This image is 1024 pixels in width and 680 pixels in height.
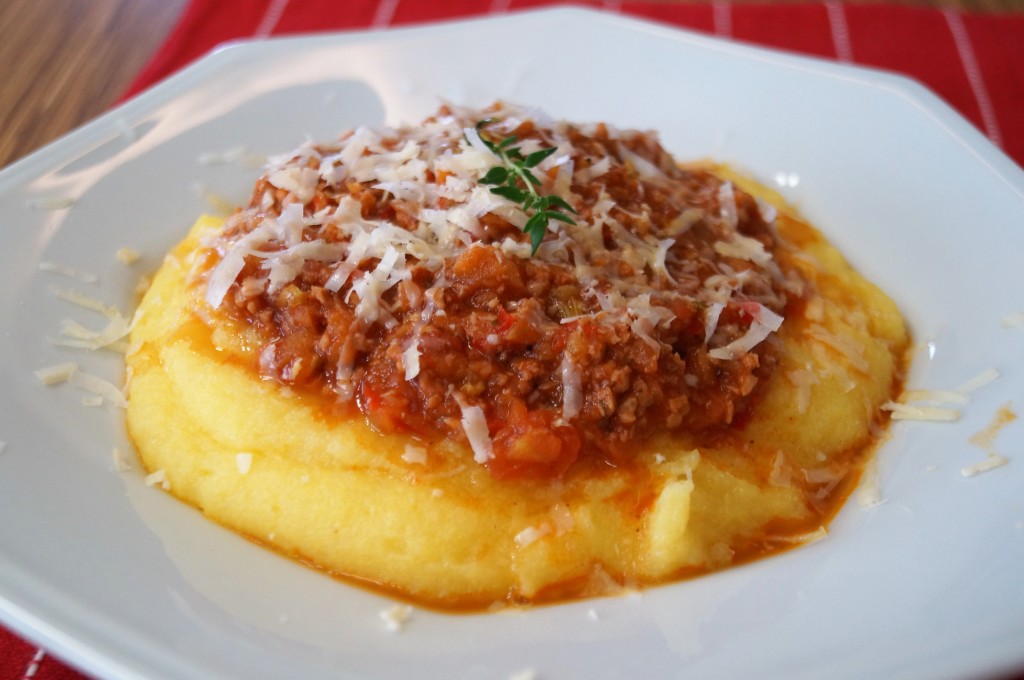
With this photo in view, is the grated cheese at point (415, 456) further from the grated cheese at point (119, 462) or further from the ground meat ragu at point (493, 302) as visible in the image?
the grated cheese at point (119, 462)

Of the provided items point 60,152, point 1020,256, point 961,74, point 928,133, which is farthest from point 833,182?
point 60,152

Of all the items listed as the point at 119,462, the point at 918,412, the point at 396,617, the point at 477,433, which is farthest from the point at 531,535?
the point at 918,412

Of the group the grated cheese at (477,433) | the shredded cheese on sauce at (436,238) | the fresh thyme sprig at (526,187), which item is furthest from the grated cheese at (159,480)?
the fresh thyme sprig at (526,187)

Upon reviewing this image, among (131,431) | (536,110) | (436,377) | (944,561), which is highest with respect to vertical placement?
(536,110)

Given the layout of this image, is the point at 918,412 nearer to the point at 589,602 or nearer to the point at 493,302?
the point at 589,602

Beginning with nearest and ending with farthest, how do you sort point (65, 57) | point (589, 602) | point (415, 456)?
point (589, 602)
point (415, 456)
point (65, 57)

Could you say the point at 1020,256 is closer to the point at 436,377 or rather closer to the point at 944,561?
the point at 944,561
